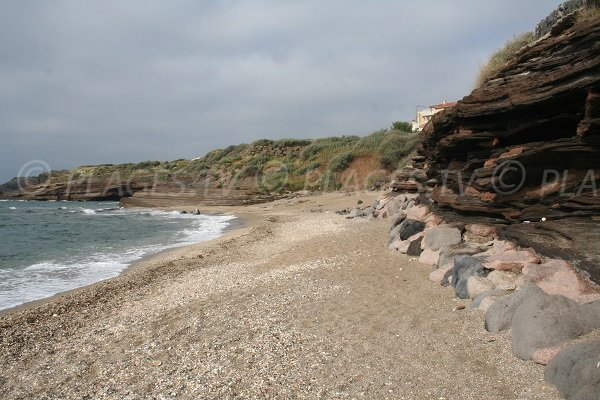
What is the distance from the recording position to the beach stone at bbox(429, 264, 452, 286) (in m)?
7.21

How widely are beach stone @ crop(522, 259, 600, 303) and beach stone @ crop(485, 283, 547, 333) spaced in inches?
14.0

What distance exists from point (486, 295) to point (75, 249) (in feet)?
46.0

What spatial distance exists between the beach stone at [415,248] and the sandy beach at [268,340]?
0.45m

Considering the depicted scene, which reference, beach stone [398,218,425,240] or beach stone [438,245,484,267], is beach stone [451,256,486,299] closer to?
beach stone [438,245,484,267]

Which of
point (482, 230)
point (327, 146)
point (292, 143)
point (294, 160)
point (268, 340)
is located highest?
point (292, 143)

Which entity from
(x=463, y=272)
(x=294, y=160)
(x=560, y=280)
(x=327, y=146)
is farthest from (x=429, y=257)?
(x=294, y=160)

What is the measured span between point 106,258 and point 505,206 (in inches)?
446

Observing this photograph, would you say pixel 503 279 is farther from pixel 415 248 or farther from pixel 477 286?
pixel 415 248

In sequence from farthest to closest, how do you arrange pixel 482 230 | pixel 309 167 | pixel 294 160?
pixel 294 160 → pixel 309 167 → pixel 482 230

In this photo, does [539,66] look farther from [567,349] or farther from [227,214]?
[227,214]

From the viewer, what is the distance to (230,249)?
13.1 meters

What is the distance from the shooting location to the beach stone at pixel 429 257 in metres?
8.48

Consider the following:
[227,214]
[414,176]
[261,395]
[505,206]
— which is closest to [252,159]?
[227,214]

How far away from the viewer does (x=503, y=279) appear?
244 inches
